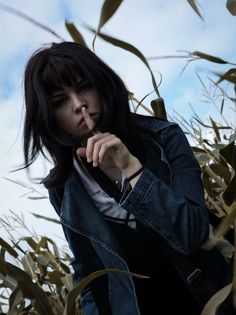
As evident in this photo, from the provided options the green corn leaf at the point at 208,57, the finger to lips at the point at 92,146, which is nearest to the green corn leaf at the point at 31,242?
the finger to lips at the point at 92,146

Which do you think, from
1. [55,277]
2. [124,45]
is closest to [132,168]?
[124,45]

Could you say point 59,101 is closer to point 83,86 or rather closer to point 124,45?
point 83,86

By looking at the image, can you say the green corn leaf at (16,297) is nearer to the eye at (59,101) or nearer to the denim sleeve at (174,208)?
the denim sleeve at (174,208)

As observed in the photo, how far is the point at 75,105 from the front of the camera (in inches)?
39.2

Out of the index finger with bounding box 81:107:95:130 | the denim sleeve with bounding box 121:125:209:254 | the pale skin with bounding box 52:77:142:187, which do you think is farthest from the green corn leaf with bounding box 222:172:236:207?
the index finger with bounding box 81:107:95:130

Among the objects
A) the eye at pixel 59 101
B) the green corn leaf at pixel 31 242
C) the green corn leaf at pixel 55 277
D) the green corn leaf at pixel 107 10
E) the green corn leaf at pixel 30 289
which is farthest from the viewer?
the green corn leaf at pixel 31 242

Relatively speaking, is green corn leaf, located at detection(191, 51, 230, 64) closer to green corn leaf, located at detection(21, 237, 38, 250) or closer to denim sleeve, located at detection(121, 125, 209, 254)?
denim sleeve, located at detection(121, 125, 209, 254)

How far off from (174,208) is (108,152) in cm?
15

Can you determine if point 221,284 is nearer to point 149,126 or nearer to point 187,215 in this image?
point 187,215

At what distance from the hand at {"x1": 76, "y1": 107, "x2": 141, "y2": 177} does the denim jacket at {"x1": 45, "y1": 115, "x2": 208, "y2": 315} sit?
0.03 m

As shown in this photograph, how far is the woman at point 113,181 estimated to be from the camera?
874 mm

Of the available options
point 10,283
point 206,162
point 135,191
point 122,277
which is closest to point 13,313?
point 10,283

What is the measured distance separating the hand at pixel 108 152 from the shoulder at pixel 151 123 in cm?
18

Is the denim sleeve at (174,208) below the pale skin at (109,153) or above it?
below
